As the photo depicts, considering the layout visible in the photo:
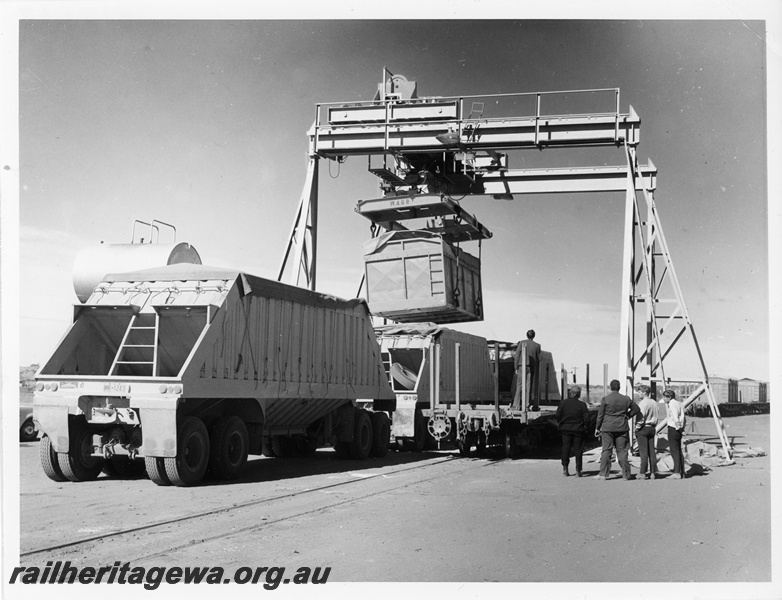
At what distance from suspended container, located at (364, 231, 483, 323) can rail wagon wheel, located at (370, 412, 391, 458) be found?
3125 mm

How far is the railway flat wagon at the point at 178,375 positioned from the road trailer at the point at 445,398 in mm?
3386

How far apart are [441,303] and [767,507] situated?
31.6ft

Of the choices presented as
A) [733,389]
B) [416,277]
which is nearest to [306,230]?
[416,277]

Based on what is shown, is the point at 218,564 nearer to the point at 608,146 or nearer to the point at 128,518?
the point at 128,518

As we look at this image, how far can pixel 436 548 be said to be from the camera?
8.38 metres

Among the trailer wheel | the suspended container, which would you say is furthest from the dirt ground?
the trailer wheel

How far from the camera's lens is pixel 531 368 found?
57.9 feet

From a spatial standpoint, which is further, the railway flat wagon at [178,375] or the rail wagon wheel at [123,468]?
the rail wagon wheel at [123,468]

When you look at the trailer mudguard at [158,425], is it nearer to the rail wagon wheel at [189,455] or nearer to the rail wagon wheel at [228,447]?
the rail wagon wheel at [189,455]

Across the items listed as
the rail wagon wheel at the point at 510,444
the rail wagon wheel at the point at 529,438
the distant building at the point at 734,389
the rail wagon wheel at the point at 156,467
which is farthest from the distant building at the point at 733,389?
the rail wagon wheel at the point at 156,467

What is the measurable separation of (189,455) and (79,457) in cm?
177

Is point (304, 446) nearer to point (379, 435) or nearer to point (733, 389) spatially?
point (379, 435)

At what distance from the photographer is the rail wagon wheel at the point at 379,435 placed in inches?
712

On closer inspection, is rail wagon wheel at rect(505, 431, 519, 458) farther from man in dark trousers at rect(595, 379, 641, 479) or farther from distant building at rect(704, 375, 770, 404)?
distant building at rect(704, 375, 770, 404)
